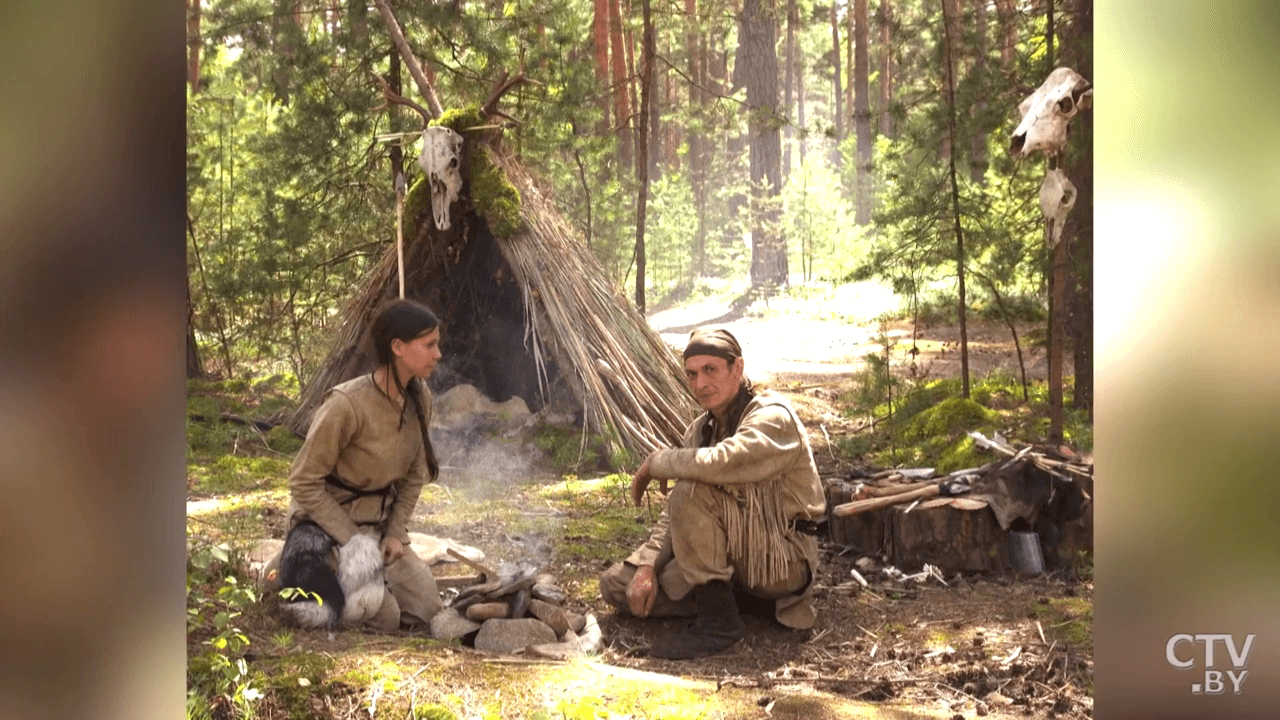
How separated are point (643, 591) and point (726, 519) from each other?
37 centimetres

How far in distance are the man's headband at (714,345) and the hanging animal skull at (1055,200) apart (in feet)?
4.10

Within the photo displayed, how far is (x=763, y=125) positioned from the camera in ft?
15.0

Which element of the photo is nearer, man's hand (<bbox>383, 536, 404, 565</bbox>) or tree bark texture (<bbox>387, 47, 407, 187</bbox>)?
man's hand (<bbox>383, 536, 404, 565</bbox>)

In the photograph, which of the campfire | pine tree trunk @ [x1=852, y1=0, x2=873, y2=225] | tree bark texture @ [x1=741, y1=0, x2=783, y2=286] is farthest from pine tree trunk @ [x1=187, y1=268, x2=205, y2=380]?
pine tree trunk @ [x1=852, y1=0, x2=873, y2=225]

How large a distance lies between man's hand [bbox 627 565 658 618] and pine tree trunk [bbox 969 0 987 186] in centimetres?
206

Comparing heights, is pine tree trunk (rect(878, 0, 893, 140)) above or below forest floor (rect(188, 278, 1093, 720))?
above

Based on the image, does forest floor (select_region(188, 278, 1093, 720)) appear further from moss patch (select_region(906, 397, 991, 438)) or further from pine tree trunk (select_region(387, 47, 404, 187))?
pine tree trunk (select_region(387, 47, 404, 187))

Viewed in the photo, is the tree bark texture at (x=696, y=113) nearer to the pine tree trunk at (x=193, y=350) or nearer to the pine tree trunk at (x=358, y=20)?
the pine tree trunk at (x=358, y=20)

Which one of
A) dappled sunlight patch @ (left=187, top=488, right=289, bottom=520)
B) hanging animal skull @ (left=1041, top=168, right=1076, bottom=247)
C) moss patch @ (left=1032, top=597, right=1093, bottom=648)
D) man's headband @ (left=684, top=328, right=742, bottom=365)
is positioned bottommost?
moss patch @ (left=1032, top=597, right=1093, bottom=648)

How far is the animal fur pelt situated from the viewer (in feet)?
13.2

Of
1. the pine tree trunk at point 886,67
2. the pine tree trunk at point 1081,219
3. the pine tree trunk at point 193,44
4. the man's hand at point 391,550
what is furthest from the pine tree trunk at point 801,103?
the pine tree trunk at point 193,44

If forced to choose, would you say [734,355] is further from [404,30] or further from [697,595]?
[404,30]

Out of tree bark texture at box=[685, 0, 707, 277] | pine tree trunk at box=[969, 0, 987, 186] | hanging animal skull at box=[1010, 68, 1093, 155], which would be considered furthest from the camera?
pine tree trunk at box=[969, 0, 987, 186]

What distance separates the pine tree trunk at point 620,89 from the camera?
4.53m
